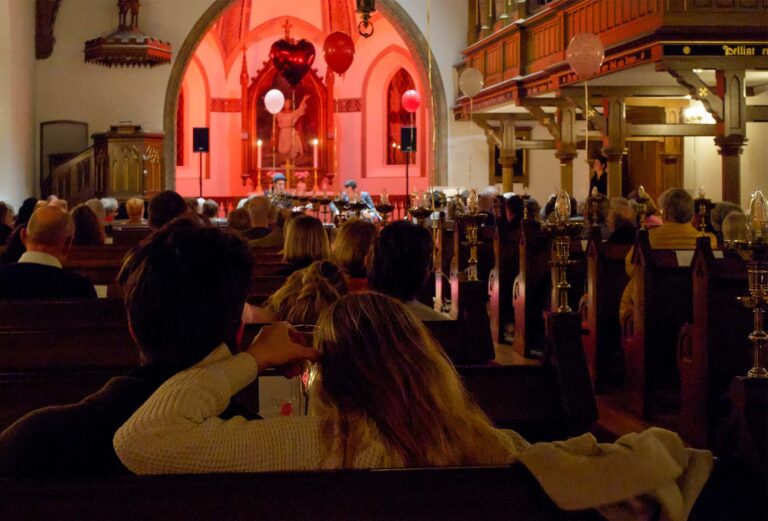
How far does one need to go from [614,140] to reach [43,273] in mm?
8264

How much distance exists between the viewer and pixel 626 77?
11492 mm

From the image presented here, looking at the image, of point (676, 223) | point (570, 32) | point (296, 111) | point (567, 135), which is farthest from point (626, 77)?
point (296, 111)

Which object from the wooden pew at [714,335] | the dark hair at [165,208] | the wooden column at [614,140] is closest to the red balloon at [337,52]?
the wooden column at [614,140]

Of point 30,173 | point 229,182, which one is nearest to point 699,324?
point 30,173

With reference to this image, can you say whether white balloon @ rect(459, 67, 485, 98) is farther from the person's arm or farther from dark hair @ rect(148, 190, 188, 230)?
the person's arm

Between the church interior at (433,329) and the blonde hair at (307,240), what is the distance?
0.04ft

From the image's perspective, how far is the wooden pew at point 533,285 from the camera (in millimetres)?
→ 7160

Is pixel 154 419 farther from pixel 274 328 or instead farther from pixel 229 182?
pixel 229 182

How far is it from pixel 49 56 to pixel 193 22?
249cm

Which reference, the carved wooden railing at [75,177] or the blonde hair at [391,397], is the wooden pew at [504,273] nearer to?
the blonde hair at [391,397]

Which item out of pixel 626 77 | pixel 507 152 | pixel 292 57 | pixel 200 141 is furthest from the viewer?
pixel 292 57

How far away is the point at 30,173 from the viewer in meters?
16.8

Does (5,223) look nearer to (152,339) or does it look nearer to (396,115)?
(152,339)

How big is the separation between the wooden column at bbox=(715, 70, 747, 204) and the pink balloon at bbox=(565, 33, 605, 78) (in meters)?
1.20
